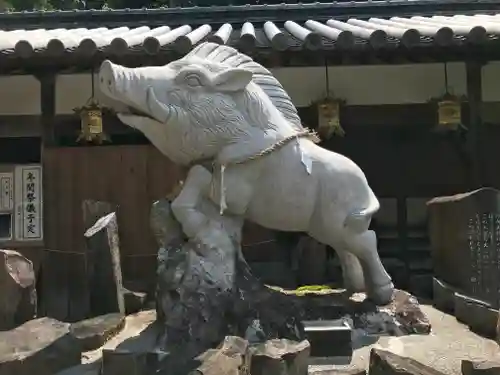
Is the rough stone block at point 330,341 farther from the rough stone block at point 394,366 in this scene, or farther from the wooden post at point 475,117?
the wooden post at point 475,117

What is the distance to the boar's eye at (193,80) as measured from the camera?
147 inches

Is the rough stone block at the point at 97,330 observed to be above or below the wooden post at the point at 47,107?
below

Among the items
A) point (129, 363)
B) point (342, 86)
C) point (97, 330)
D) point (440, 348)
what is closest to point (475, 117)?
point (342, 86)

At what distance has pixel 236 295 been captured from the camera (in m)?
3.73

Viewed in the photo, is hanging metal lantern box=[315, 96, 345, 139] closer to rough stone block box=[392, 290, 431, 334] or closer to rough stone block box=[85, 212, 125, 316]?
rough stone block box=[392, 290, 431, 334]

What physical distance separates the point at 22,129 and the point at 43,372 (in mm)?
4798

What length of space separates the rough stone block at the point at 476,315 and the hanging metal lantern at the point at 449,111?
2551mm

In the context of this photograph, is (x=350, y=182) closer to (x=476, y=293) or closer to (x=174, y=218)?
(x=174, y=218)

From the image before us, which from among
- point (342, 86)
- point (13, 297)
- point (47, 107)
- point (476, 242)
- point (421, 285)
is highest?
point (342, 86)

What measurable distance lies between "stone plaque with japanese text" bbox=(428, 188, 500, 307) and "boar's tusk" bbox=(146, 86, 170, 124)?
2.74 metres

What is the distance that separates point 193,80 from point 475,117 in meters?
4.02

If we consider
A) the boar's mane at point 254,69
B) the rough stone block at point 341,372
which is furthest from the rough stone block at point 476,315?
the boar's mane at point 254,69

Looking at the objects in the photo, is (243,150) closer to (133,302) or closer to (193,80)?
(193,80)

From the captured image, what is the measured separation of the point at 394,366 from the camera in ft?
9.71
